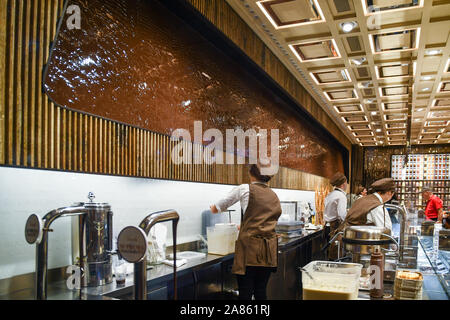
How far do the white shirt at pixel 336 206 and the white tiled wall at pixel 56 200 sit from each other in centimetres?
272

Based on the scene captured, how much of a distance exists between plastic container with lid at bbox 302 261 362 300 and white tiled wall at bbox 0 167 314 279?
4.85 ft

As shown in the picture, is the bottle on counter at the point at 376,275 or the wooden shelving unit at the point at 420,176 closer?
the bottle on counter at the point at 376,275

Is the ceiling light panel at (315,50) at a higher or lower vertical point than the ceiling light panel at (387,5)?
lower

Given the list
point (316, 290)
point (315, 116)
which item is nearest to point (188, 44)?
point (316, 290)

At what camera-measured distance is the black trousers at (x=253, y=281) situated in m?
3.01

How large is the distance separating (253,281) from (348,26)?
2.89m

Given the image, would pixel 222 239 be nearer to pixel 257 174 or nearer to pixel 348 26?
pixel 257 174

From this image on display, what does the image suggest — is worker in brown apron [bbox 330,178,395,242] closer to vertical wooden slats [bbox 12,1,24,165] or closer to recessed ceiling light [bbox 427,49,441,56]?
recessed ceiling light [bbox 427,49,441,56]

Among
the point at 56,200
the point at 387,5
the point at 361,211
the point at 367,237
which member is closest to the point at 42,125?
the point at 56,200

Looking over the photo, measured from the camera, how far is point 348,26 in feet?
13.3

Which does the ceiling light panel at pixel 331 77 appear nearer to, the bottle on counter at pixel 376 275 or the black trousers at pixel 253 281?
the black trousers at pixel 253 281

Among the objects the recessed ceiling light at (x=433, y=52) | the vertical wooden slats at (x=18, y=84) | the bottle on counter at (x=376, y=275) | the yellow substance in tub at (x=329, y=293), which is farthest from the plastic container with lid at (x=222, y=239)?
the recessed ceiling light at (x=433, y=52)

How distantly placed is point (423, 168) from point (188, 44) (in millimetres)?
12832
